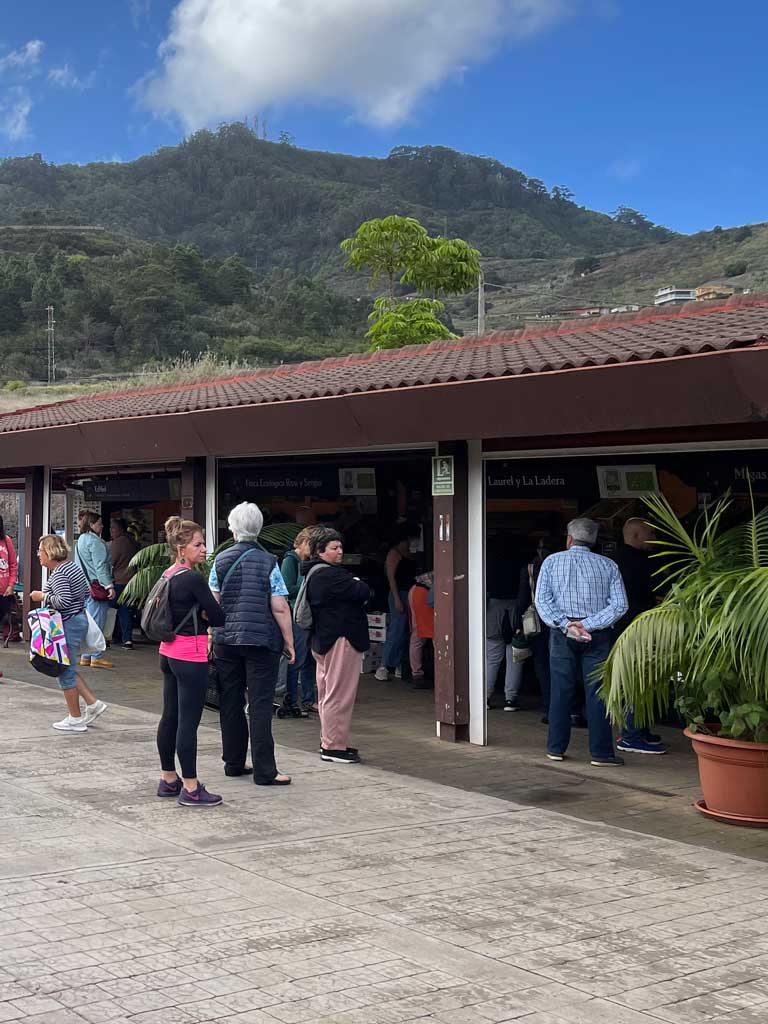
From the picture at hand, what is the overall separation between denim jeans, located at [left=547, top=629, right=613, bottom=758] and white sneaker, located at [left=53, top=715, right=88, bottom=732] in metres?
3.66

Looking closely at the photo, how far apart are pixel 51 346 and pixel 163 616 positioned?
6288cm

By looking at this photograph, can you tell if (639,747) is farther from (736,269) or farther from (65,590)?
(736,269)

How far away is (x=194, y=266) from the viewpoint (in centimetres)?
7669

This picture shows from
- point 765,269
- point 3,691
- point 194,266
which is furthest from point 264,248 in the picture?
point 3,691

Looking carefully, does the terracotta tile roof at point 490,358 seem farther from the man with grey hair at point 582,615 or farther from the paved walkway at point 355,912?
the paved walkway at point 355,912

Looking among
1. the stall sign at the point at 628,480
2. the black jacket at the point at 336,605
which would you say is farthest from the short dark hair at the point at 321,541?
the stall sign at the point at 628,480

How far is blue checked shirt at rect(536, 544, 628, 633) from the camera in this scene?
843 cm

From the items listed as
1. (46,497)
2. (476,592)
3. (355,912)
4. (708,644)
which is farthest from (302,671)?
(46,497)

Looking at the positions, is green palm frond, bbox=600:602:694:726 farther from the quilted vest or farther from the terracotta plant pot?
the quilted vest

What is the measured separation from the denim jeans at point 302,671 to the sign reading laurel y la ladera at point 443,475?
192 centimetres

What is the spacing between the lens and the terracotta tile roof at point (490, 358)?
7.91m

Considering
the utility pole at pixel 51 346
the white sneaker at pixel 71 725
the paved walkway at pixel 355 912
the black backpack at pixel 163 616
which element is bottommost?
the paved walkway at pixel 355 912

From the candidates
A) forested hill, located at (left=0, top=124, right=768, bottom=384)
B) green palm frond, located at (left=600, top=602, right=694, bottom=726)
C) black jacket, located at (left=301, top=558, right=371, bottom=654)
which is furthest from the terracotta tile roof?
forested hill, located at (left=0, top=124, right=768, bottom=384)

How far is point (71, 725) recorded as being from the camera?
9477mm
